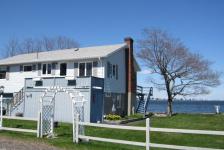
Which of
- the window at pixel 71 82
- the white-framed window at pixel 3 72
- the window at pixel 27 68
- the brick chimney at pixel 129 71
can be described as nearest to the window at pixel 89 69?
the window at pixel 71 82

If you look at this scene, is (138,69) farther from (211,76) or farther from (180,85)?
(211,76)

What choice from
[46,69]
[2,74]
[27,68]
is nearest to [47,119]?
[46,69]

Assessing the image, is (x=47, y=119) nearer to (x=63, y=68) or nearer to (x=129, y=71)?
(x=63, y=68)

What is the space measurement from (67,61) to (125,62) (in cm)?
660

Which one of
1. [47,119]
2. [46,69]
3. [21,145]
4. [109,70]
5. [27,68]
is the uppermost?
[27,68]

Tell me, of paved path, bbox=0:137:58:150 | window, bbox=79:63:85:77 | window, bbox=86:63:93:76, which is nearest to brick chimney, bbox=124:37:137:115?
window, bbox=86:63:93:76

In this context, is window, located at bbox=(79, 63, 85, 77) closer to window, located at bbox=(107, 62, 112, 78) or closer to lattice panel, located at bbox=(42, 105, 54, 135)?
window, located at bbox=(107, 62, 112, 78)

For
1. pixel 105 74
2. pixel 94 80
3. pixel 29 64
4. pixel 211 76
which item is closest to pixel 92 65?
pixel 105 74

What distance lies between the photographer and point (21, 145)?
15141 millimetres

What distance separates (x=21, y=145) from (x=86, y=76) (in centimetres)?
1466

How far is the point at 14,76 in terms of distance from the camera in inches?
1577

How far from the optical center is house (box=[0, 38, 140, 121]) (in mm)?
30719

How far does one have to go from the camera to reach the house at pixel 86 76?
101 feet

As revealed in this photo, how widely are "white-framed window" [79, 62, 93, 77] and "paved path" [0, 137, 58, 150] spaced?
1821 centimetres
